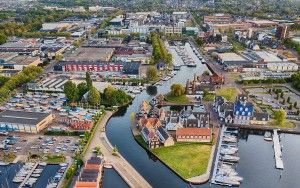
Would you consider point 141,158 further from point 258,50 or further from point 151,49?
point 258,50

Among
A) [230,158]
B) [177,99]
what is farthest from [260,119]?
[177,99]

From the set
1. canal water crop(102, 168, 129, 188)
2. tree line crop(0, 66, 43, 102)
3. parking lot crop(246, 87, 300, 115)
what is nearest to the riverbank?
canal water crop(102, 168, 129, 188)

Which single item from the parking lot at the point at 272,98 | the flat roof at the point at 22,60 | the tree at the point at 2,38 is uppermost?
the tree at the point at 2,38

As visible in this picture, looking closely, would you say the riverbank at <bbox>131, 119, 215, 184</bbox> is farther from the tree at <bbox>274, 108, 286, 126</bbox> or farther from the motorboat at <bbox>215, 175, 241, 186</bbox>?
the tree at <bbox>274, 108, 286, 126</bbox>

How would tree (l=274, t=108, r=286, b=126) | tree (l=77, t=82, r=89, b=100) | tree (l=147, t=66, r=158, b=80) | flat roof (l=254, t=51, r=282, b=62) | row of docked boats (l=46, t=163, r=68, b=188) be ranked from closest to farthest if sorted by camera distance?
row of docked boats (l=46, t=163, r=68, b=188) < tree (l=274, t=108, r=286, b=126) < tree (l=77, t=82, r=89, b=100) < tree (l=147, t=66, r=158, b=80) < flat roof (l=254, t=51, r=282, b=62)

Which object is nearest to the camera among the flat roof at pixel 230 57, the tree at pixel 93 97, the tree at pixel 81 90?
the tree at pixel 93 97

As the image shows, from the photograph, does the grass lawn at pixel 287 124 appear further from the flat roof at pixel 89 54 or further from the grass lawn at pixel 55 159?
the flat roof at pixel 89 54

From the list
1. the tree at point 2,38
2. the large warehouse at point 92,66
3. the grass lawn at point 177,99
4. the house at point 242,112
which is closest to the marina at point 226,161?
the house at point 242,112
